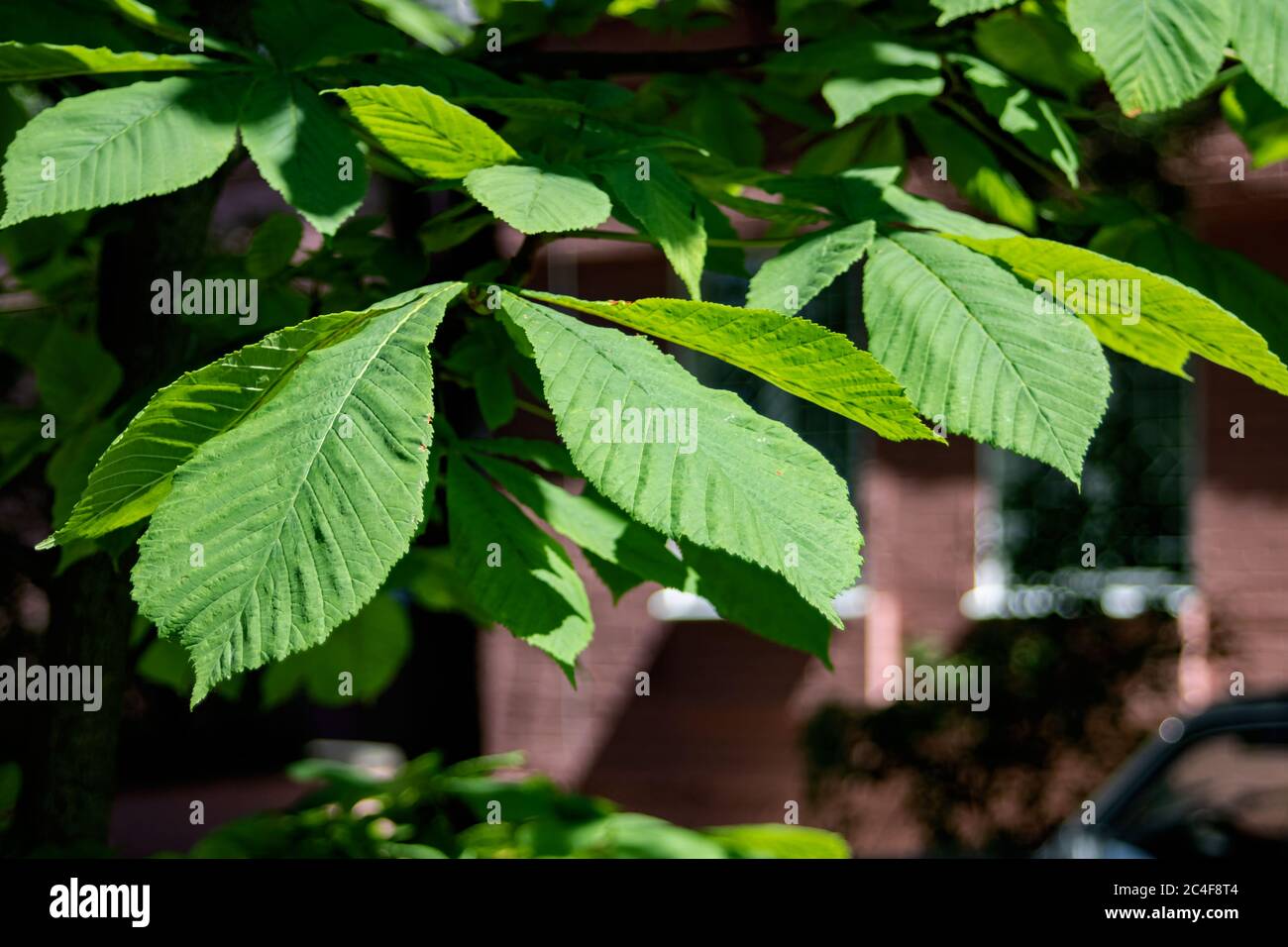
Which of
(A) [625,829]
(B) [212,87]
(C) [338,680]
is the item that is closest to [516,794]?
(A) [625,829]

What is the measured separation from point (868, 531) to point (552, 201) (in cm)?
774

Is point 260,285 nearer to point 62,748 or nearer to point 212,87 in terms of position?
point 212,87

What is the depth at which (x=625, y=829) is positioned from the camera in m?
1.68

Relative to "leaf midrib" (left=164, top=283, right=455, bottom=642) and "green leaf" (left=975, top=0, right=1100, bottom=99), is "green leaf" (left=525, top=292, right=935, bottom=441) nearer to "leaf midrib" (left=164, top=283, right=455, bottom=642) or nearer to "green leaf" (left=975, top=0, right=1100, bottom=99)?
"leaf midrib" (left=164, top=283, right=455, bottom=642)

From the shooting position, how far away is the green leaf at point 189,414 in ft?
2.76

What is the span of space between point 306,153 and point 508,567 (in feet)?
1.40

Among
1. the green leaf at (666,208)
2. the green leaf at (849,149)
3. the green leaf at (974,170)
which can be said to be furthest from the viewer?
the green leaf at (849,149)

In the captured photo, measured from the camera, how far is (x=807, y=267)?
3.83ft

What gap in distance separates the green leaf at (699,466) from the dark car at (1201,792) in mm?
3596

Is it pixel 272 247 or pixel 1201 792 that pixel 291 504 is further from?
pixel 1201 792

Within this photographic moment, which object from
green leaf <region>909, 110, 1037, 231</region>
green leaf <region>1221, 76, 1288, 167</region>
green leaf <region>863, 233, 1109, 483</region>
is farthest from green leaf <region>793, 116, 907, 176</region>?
green leaf <region>863, 233, 1109, 483</region>

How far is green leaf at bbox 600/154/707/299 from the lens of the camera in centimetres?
110

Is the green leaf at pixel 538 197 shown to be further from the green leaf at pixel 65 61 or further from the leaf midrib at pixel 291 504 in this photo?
the green leaf at pixel 65 61

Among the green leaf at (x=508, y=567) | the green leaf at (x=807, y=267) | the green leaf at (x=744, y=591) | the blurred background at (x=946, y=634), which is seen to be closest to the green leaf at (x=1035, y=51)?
the green leaf at (x=807, y=267)
